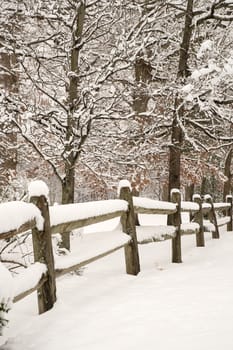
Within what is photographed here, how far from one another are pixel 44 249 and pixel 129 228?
2309 millimetres

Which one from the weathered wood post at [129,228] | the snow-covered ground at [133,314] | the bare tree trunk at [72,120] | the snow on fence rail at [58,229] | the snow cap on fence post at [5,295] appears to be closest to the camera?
the snow cap on fence post at [5,295]

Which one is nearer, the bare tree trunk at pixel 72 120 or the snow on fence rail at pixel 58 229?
the snow on fence rail at pixel 58 229

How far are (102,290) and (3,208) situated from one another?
2.16m

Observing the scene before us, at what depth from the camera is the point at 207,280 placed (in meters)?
5.32

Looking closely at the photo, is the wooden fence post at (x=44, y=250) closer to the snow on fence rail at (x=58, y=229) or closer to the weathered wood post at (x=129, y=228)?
the snow on fence rail at (x=58, y=229)

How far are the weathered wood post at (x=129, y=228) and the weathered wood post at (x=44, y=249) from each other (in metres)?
2.12

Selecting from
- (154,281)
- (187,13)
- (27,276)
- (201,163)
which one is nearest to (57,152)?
(154,281)

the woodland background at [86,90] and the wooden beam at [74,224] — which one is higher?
the woodland background at [86,90]

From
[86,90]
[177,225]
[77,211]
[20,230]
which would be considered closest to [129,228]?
[77,211]

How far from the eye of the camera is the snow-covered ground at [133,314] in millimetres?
3076

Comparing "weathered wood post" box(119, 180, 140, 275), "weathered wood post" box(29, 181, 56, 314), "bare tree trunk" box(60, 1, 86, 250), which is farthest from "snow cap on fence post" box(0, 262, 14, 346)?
"bare tree trunk" box(60, 1, 86, 250)

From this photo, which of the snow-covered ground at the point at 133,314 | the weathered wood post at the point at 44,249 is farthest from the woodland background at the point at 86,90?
the snow-covered ground at the point at 133,314

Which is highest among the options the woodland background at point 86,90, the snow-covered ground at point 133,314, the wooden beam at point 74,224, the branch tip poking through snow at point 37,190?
the woodland background at point 86,90

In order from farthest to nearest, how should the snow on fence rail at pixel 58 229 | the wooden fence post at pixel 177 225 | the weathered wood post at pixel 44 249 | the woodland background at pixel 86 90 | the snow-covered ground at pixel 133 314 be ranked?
the wooden fence post at pixel 177 225 < the woodland background at pixel 86 90 < the weathered wood post at pixel 44 249 < the snow on fence rail at pixel 58 229 < the snow-covered ground at pixel 133 314
